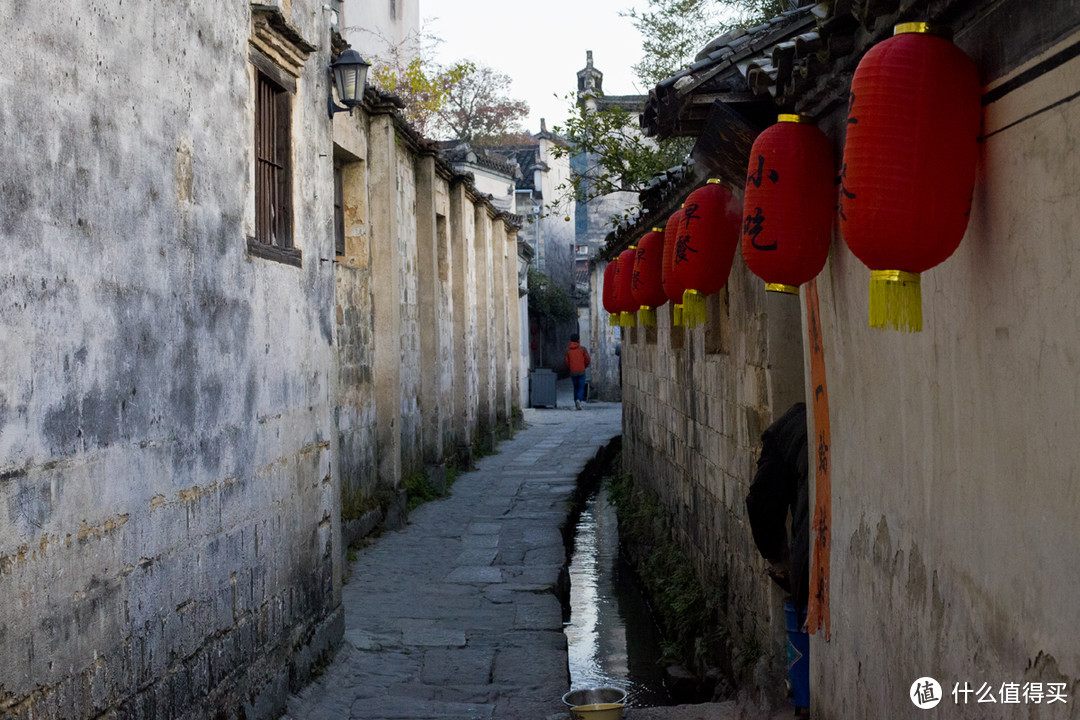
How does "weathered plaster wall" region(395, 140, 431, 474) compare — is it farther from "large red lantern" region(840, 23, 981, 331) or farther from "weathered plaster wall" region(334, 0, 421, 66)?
"weathered plaster wall" region(334, 0, 421, 66)

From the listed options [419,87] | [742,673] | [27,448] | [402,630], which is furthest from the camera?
[419,87]

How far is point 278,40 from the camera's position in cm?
631

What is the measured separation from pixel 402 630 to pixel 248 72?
4.05m

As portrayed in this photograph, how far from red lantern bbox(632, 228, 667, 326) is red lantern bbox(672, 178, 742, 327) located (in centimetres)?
232

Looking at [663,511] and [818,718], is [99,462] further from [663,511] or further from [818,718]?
[663,511]

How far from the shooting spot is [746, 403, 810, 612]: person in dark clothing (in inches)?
223

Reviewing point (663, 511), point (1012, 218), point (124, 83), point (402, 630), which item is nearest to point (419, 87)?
point (663, 511)

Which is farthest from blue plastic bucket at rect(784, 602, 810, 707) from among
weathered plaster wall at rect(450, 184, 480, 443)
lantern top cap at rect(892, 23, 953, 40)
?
weathered plaster wall at rect(450, 184, 480, 443)

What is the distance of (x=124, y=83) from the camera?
14.5 ft

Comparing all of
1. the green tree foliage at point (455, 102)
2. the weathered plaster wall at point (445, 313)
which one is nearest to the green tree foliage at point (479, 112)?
the green tree foliage at point (455, 102)

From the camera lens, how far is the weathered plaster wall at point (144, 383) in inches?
148

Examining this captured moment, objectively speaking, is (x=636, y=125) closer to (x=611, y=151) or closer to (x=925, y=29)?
(x=611, y=151)

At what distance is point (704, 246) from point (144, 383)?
3.45 meters

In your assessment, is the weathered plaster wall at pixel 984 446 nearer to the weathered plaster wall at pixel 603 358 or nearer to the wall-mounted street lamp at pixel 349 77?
the wall-mounted street lamp at pixel 349 77
